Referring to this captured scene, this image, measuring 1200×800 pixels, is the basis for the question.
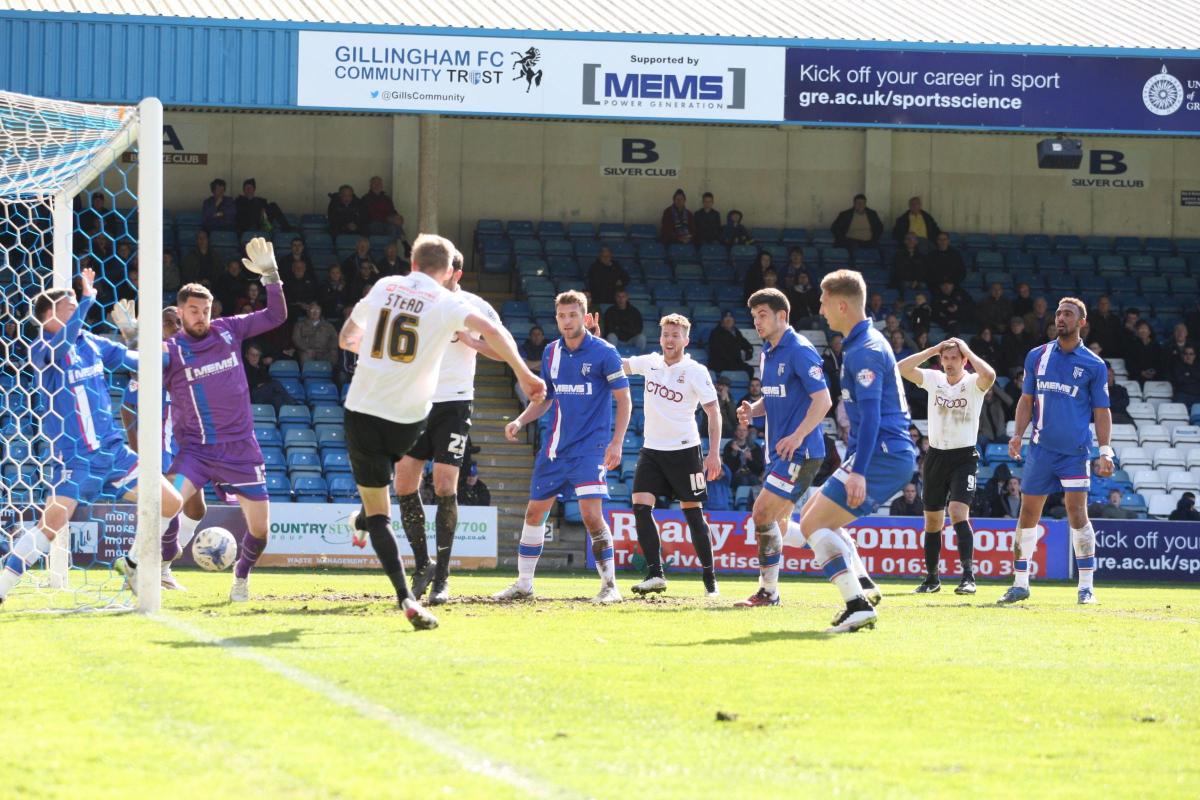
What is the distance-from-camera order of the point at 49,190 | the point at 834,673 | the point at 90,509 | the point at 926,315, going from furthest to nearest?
the point at 926,315
the point at 90,509
the point at 49,190
the point at 834,673

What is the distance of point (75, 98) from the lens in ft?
63.4

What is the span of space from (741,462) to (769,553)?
33.1 feet

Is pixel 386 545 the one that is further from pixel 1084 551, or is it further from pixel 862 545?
pixel 862 545

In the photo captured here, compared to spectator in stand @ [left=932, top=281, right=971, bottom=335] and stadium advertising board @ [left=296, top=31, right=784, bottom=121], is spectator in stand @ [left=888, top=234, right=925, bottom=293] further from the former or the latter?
stadium advertising board @ [left=296, top=31, right=784, bottom=121]

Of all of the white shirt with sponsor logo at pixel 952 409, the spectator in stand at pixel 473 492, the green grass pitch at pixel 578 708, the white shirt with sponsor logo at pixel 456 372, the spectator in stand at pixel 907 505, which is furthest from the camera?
the spectator in stand at pixel 907 505

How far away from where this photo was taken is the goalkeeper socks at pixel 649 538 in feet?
41.0

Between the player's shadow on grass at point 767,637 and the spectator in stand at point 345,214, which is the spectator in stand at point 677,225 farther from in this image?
the player's shadow on grass at point 767,637

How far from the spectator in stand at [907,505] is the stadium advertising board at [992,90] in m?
5.20

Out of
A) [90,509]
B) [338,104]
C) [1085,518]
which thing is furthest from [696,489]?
[338,104]

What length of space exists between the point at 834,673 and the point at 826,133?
76.5ft

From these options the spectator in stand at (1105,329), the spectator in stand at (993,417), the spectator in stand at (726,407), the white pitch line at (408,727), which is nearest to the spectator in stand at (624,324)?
the spectator in stand at (726,407)

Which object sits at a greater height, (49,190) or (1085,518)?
(49,190)

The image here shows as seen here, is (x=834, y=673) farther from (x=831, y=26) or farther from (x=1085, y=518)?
(x=831, y=26)

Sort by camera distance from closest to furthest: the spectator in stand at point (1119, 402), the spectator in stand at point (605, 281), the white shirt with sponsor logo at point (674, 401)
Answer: the white shirt with sponsor logo at point (674, 401), the spectator in stand at point (1119, 402), the spectator in stand at point (605, 281)
